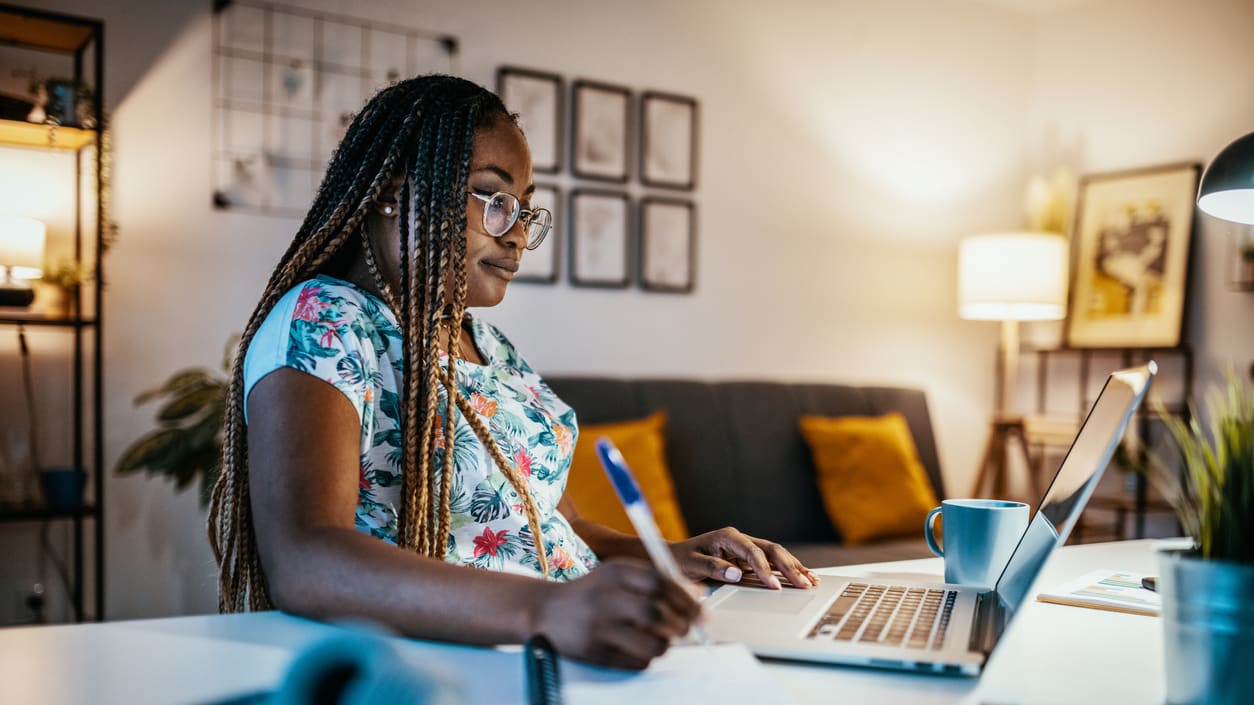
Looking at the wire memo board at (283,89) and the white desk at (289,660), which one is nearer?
the white desk at (289,660)

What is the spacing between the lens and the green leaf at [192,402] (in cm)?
228

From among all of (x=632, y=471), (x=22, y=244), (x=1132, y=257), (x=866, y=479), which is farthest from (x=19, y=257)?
A: (x=1132, y=257)

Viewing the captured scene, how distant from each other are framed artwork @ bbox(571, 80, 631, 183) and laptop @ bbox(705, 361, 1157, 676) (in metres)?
2.37

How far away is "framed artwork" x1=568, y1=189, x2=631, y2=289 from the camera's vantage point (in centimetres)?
314

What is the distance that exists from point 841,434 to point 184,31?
88.1 inches

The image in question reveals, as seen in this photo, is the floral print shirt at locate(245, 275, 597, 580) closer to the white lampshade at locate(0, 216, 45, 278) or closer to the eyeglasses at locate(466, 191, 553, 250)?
the eyeglasses at locate(466, 191, 553, 250)

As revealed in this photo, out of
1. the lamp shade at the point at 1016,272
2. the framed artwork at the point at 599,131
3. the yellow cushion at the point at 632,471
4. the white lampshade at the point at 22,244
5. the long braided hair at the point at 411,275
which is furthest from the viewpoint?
the lamp shade at the point at 1016,272

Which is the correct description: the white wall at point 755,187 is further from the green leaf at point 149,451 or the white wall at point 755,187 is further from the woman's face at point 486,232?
the woman's face at point 486,232

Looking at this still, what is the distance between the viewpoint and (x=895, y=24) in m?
3.83

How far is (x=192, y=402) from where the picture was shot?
2.29 meters

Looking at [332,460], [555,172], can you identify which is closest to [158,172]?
[555,172]

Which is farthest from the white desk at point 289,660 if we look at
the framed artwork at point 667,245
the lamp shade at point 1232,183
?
the framed artwork at point 667,245

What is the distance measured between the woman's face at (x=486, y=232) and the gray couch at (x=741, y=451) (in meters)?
1.70

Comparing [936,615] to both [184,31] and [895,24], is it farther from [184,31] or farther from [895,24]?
[895,24]
